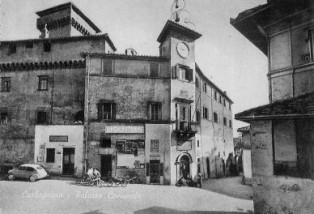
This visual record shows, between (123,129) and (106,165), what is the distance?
3170 millimetres

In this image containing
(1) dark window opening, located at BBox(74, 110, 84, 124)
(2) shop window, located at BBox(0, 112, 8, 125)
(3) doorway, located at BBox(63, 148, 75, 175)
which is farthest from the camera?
(2) shop window, located at BBox(0, 112, 8, 125)

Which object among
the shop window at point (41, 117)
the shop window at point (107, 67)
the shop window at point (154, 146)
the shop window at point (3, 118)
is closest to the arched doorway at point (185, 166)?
the shop window at point (154, 146)

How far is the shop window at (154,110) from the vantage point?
21.4 meters

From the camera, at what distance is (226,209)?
42.3 ft

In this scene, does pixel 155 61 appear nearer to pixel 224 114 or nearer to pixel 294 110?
pixel 294 110

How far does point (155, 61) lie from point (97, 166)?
993 cm

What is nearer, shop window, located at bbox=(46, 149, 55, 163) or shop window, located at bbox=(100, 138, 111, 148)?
shop window, located at bbox=(100, 138, 111, 148)

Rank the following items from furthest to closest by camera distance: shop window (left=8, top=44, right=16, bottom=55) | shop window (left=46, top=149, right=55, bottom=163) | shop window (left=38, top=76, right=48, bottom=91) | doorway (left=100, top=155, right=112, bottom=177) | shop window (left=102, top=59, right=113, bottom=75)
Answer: shop window (left=8, top=44, right=16, bottom=55)
shop window (left=38, top=76, right=48, bottom=91)
shop window (left=102, top=59, right=113, bottom=75)
shop window (left=46, top=149, right=55, bottom=163)
doorway (left=100, top=155, right=112, bottom=177)

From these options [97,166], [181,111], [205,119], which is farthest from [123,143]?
[205,119]

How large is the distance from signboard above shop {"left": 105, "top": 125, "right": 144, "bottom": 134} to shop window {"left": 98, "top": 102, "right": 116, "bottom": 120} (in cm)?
83

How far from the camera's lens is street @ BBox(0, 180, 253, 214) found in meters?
12.4

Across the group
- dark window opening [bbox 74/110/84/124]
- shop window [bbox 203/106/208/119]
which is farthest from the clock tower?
dark window opening [bbox 74/110/84/124]

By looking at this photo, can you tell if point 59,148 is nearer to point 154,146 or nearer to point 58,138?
point 58,138

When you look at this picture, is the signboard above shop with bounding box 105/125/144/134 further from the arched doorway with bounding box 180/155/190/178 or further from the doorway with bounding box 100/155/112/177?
the arched doorway with bounding box 180/155/190/178
